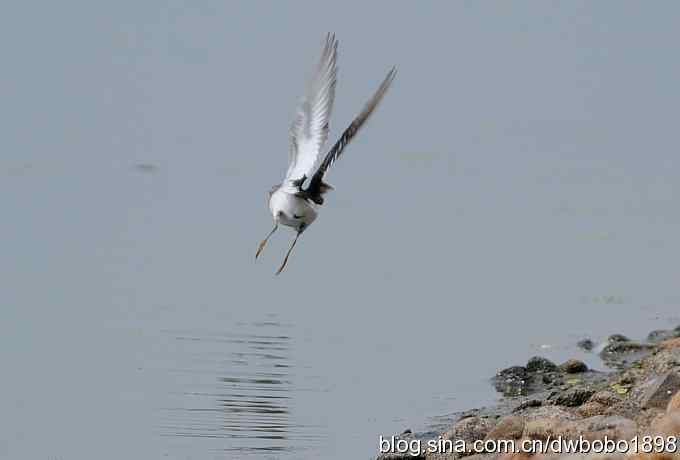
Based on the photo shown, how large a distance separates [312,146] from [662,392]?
11.1 ft

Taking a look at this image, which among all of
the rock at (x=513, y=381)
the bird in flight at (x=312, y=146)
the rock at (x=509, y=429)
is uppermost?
the bird in flight at (x=312, y=146)

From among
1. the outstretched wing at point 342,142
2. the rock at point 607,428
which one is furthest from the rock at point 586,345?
the rock at point 607,428

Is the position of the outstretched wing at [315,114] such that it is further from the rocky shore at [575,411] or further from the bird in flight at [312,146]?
the rocky shore at [575,411]

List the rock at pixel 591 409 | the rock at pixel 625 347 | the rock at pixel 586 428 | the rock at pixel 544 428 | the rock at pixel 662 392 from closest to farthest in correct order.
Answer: the rock at pixel 586 428
the rock at pixel 544 428
the rock at pixel 662 392
the rock at pixel 591 409
the rock at pixel 625 347

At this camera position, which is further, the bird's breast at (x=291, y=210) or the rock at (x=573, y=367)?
the rock at (x=573, y=367)

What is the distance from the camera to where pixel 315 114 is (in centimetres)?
1246

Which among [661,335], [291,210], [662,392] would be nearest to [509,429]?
[662,392]

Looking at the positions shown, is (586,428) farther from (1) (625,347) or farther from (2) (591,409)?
(1) (625,347)

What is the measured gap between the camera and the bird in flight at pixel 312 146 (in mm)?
11953

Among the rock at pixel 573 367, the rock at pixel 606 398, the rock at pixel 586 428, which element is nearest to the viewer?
the rock at pixel 586 428

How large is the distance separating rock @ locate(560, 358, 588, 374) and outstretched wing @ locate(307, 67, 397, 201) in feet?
12.9

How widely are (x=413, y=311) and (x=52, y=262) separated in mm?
4436

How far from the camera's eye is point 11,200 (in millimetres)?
22062

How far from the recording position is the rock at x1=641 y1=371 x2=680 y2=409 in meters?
10.6
